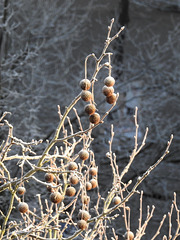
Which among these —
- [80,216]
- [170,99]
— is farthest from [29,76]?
[80,216]

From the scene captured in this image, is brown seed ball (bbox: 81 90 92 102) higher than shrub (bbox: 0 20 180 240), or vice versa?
brown seed ball (bbox: 81 90 92 102)

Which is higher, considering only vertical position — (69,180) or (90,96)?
(90,96)

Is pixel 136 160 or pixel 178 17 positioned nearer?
pixel 136 160

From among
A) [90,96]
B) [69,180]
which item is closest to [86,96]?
[90,96]

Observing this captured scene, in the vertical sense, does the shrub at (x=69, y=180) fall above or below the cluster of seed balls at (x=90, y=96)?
below

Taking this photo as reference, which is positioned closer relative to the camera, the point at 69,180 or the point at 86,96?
the point at 86,96

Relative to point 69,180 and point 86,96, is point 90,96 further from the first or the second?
point 69,180

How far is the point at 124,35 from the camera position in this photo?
859 cm

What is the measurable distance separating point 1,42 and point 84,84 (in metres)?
6.53

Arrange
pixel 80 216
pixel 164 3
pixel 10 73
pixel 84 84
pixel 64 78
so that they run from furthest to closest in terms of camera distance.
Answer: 1. pixel 164 3
2. pixel 64 78
3. pixel 10 73
4. pixel 80 216
5. pixel 84 84

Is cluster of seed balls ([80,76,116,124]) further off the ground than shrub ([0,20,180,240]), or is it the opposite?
cluster of seed balls ([80,76,116,124])

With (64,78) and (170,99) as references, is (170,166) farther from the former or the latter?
(64,78)

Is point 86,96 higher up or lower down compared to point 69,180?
higher up

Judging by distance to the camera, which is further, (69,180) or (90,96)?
(69,180)
